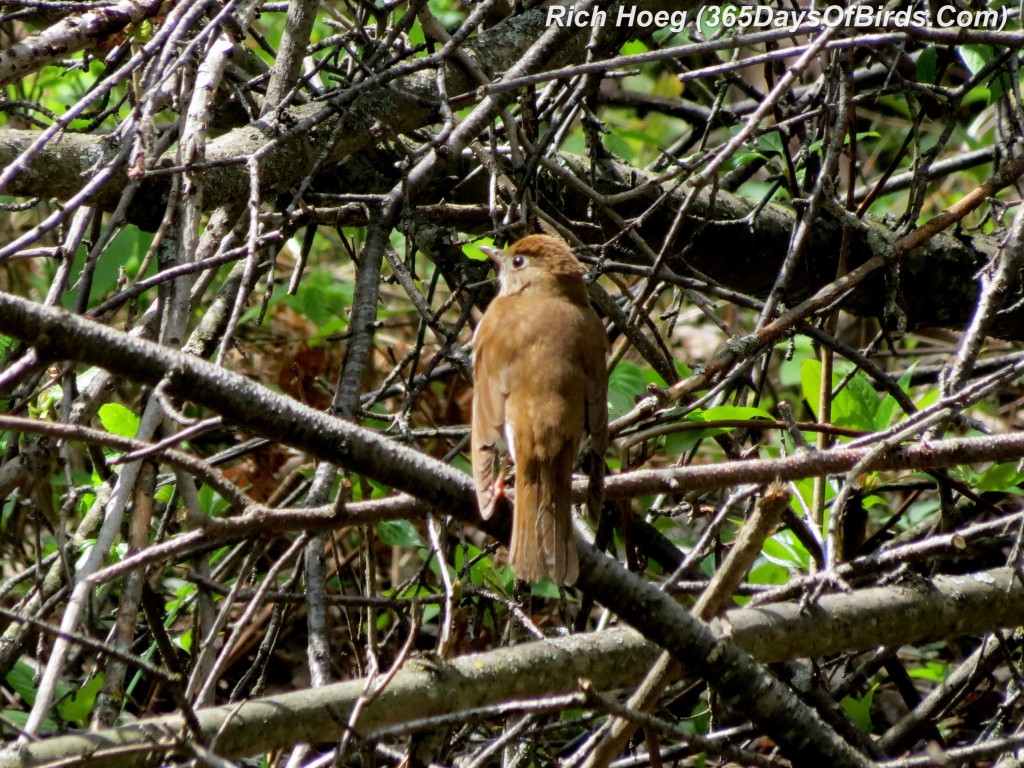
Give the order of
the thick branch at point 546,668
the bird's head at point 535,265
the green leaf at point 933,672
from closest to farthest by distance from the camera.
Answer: the thick branch at point 546,668 < the bird's head at point 535,265 < the green leaf at point 933,672

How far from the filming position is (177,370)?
6.88 ft

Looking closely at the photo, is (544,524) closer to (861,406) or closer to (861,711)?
(861,406)

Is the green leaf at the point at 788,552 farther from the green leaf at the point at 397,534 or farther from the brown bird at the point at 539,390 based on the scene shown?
the green leaf at the point at 397,534

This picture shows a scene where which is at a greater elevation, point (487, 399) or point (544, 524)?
point (487, 399)

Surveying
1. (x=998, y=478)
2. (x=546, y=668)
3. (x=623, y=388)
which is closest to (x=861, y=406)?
(x=998, y=478)

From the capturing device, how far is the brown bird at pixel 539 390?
10.2ft

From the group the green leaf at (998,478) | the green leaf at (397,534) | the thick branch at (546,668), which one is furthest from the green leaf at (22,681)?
the green leaf at (998,478)

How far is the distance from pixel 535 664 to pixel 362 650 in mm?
1979

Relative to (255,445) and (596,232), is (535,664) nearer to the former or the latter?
(255,445)

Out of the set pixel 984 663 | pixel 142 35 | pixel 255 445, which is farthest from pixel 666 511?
pixel 142 35

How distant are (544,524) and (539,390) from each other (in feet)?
2.44

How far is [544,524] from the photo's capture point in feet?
10.1

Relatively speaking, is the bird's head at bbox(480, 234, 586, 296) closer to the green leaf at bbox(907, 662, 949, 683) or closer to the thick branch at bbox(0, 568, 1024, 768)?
the thick branch at bbox(0, 568, 1024, 768)

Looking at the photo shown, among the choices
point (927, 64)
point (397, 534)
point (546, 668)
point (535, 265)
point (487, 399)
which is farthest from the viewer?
point (927, 64)
